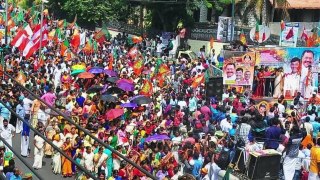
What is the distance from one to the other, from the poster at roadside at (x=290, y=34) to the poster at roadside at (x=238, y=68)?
3.99 m

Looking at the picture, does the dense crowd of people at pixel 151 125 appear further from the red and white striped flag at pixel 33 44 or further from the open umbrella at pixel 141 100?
the red and white striped flag at pixel 33 44

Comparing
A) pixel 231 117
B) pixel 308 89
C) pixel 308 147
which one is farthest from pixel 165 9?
pixel 308 147

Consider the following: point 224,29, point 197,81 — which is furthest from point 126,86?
→ point 224,29

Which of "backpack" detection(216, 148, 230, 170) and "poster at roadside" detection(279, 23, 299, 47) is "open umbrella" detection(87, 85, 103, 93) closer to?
"backpack" detection(216, 148, 230, 170)

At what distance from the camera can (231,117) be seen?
14.0 m

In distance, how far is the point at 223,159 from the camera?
1091cm

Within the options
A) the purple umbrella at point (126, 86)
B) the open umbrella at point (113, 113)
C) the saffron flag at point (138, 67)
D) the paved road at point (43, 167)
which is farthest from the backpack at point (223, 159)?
the saffron flag at point (138, 67)

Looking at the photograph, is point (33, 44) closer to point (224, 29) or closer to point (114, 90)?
point (114, 90)

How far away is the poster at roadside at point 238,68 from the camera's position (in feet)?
56.6

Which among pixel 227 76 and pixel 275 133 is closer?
pixel 275 133

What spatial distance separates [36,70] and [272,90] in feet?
26.9

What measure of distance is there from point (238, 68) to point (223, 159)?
269 inches

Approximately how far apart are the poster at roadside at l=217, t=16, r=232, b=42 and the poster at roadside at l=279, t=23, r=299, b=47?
4.41 metres

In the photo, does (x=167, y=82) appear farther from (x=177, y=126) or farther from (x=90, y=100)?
(x=177, y=126)
